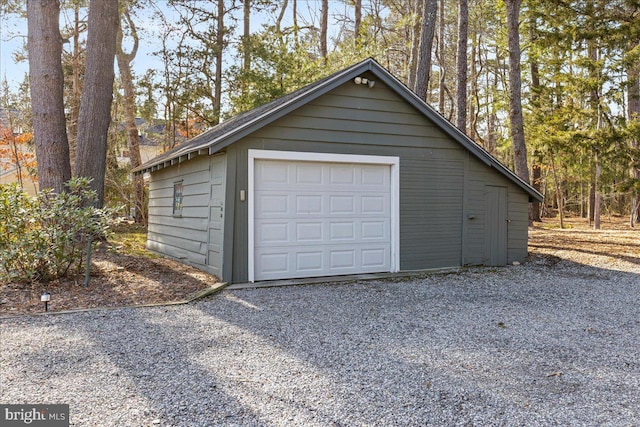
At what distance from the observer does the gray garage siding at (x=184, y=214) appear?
7.89 m

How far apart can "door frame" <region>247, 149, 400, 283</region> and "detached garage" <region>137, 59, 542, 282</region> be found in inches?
0.7

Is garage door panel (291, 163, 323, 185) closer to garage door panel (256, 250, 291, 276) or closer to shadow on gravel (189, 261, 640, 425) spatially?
garage door panel (256, 250, 291, 276)

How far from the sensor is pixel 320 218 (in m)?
7.66

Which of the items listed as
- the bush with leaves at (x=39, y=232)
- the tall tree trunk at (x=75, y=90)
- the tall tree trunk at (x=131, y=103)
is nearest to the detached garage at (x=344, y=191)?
the bush with leaves at (x=39, y=232)

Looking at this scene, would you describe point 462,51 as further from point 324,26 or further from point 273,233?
point 324,26

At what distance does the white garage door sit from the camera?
7277mm

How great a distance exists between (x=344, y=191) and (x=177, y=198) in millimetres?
3710

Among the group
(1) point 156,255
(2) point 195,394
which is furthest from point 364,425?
(1) point 156,255

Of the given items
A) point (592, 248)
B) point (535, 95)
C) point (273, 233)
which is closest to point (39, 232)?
point (273, 233)

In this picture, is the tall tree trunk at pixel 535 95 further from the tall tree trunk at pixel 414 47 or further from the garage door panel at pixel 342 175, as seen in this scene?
the garage door panel at pixel 342 175

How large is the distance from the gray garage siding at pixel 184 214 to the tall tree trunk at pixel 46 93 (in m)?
2.12

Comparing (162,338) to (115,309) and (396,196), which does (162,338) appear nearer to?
(115,309)

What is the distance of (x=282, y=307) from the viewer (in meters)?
5.66

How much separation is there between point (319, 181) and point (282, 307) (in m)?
2.66
